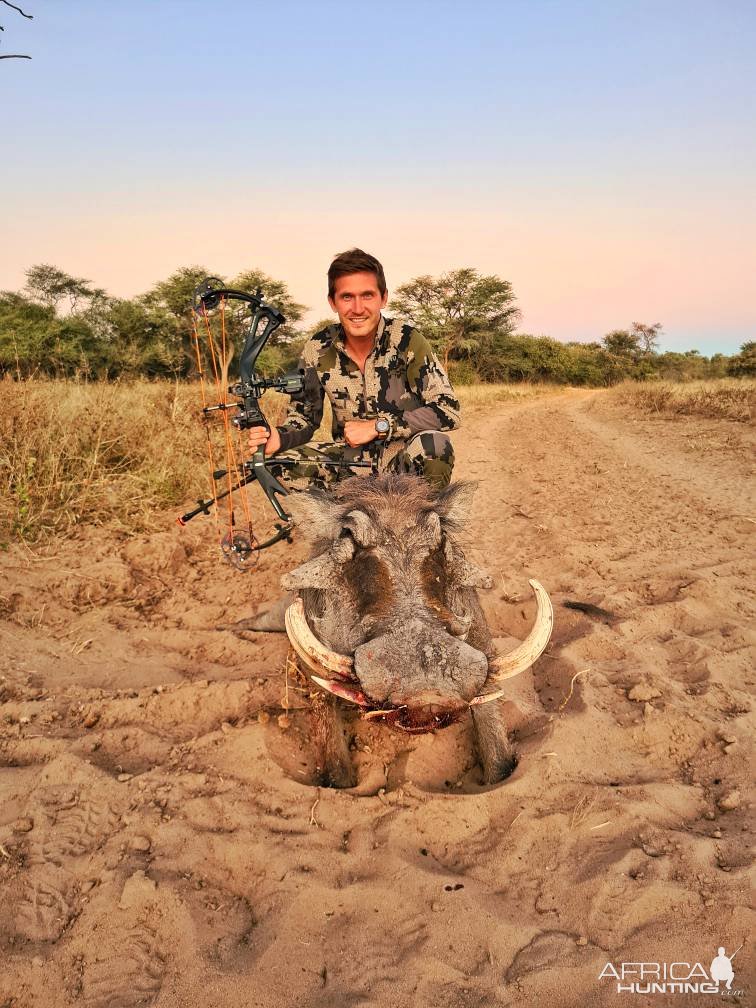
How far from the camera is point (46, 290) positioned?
1941 centimetres

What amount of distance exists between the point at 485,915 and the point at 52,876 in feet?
4.52

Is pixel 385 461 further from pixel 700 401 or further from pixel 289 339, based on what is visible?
pixel 289 339

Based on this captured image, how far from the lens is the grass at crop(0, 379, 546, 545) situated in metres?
5.22

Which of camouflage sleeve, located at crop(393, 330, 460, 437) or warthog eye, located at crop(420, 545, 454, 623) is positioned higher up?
camouflage sleeve, located at crop(393, 330, 460, 437)

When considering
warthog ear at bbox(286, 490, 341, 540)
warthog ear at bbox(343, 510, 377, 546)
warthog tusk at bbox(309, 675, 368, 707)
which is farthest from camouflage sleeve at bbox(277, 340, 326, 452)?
Result: warthog tusk at bbox(309, 675, 368, 707)

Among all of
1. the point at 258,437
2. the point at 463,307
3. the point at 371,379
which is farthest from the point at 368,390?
the point at 463,307

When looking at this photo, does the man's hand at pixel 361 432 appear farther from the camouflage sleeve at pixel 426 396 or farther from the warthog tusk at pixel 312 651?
the warthog tusk at pixel 312 651

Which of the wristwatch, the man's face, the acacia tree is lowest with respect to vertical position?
the wristwatch

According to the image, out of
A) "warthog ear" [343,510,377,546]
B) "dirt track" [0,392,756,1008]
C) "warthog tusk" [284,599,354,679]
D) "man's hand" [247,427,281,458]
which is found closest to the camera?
"dirt track" [0,392,756,1008]

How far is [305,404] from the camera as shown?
4895mm

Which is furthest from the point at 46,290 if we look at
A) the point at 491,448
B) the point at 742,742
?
the point at 742,742

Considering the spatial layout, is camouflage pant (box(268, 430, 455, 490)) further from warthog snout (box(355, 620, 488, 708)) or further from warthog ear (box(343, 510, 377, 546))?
warthog snout (box(355, 620, 488, 708))

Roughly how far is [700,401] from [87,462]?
44.5ft

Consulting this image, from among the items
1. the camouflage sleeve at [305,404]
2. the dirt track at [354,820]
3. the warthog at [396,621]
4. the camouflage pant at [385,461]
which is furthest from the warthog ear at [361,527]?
the camouflage sleeve at [305,404]
